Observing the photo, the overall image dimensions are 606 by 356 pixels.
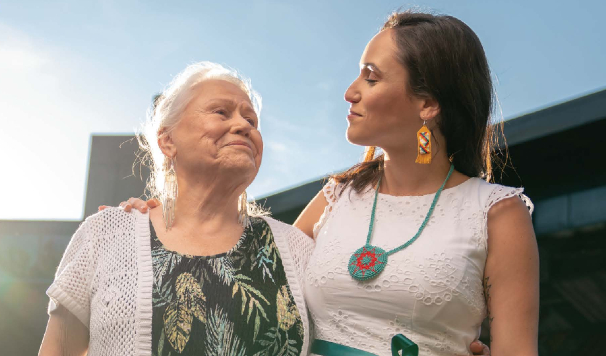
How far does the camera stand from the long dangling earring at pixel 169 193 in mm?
2378

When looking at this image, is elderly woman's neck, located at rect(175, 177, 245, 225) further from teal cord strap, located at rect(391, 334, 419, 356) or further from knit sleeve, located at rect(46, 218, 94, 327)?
teal cord strap, located at rect(391, 334, 419, 356)

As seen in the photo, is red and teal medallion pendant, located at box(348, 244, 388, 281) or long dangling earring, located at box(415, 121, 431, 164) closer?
red and teal medallion pendant, located at box(348, 244, 388, 281)

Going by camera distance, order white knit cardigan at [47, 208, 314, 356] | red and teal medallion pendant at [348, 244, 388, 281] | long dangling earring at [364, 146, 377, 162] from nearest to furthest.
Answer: white knit cardigan at [47, 208, 314, 356] < red and teal medallion pendant at [348, 244, 388, 281] < long dangling earring at [364, 146, 377, 162]

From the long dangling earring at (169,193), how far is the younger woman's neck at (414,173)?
2.56 ft

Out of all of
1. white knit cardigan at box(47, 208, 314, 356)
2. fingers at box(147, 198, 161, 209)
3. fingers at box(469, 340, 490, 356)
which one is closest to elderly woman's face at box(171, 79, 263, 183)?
fingers at box(147, 198, 161, 209)

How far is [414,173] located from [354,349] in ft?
2.20

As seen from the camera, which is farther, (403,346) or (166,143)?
(166,143)

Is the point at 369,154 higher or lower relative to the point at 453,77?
lower

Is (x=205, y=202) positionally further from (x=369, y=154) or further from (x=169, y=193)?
(x=369, y=154)

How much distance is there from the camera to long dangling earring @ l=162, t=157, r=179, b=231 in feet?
7.80

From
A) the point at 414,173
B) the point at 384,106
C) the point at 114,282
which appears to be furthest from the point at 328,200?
the point at 114,282

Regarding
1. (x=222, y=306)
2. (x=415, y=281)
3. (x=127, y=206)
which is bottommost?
(x=222, y=306)

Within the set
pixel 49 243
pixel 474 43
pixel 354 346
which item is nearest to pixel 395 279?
pixel 354 346

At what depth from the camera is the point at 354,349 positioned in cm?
216
